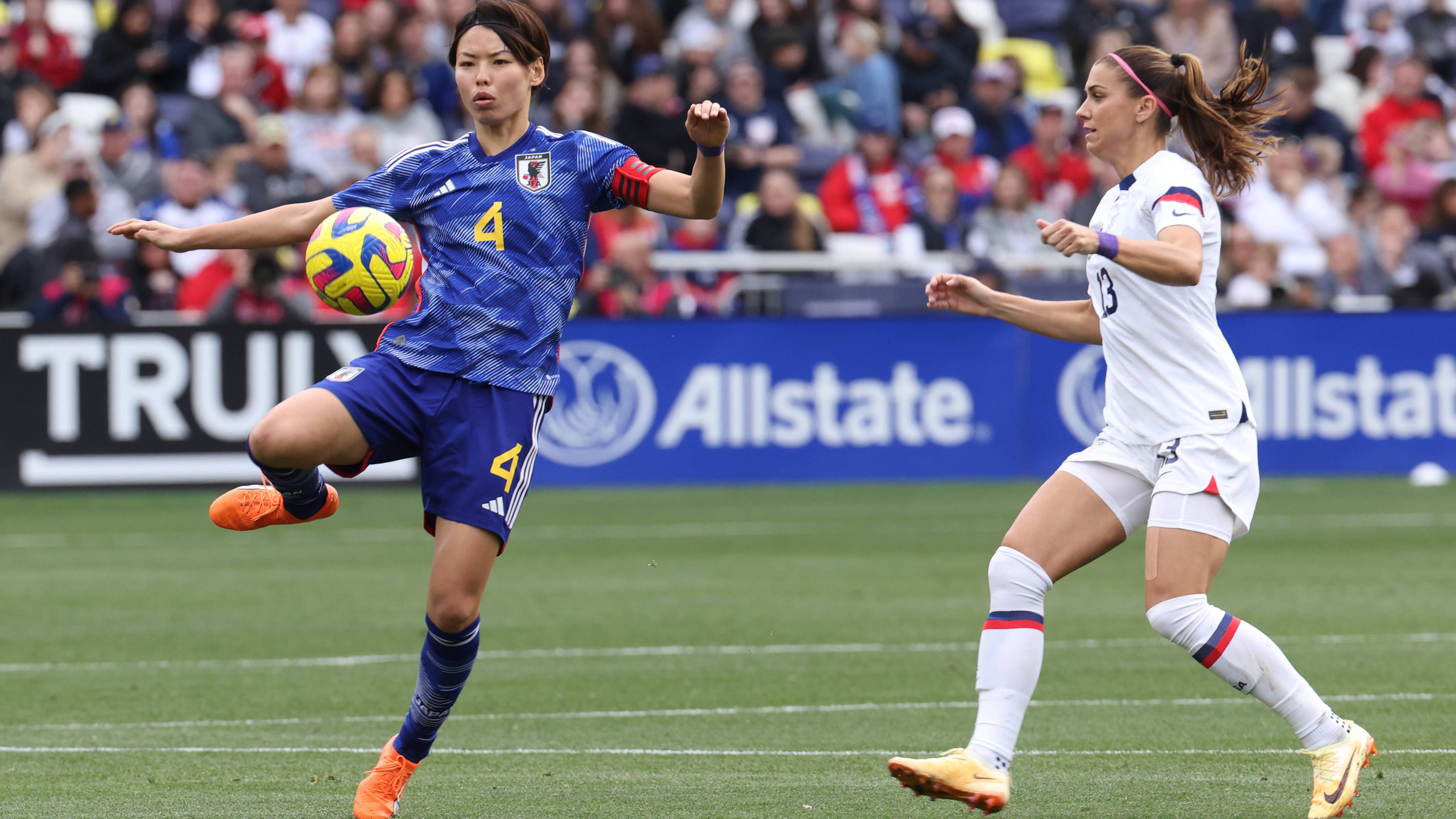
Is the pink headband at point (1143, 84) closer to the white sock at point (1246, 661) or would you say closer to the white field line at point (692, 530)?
the white sock at point (1246, 661)

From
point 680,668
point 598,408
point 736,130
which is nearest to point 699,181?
point 680,668

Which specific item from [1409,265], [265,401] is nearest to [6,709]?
[265,401]

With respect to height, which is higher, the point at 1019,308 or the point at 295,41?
the point at 295,41

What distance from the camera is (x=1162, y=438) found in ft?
18.3

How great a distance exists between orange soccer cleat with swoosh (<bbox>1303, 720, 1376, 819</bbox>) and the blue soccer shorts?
2.44 metres

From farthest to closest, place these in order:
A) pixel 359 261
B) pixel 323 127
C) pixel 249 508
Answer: pixel 323 127 → pixel 249 508 → pixel 359 261

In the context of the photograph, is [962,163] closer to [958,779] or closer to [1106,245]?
[1106,245]

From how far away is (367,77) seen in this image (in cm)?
2012

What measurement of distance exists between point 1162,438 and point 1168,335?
0.30 meters

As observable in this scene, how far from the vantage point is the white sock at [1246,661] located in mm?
5445

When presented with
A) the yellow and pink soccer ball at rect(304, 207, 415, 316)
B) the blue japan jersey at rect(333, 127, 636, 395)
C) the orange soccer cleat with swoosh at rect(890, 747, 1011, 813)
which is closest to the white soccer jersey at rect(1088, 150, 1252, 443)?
the orange soccer cleat with swoosh at rect(890, 747, 1011, 813)

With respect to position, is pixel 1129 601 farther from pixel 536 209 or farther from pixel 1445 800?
pixel 536 209

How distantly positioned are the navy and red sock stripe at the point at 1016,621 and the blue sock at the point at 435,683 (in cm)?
155

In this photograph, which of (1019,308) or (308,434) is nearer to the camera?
(308,434)
